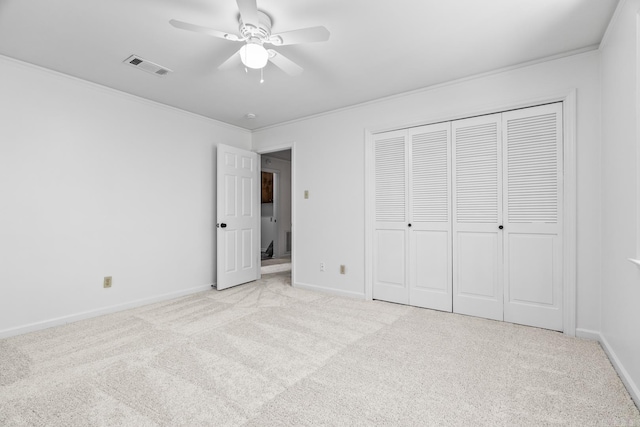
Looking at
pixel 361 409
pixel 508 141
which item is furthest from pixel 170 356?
pixel 508 141

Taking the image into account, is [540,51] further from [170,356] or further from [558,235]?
[170,356]

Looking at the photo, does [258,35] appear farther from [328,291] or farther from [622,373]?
[622,373]

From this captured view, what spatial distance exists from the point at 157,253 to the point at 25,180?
1420 mm

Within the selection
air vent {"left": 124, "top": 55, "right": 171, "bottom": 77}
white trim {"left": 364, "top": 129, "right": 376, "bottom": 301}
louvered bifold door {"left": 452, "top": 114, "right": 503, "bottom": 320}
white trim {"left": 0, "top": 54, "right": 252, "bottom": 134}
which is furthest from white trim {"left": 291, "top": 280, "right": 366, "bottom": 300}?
air vent {"left": 124, "top": 55, "right": 171, "bottom": 77}

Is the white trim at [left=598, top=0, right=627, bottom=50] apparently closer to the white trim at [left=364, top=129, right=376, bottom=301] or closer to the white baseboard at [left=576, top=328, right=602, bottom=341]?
the white trim at [left=364, top=129, right=376, bottom=301]

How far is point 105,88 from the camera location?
3229 millimetres

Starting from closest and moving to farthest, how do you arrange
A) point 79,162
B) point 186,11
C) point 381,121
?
1. point 186,11
2. point 79,162
3. point 381,121

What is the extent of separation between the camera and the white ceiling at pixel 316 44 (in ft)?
6.63

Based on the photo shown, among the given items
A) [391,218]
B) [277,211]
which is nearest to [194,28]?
[391,218]

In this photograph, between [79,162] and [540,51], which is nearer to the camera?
[540,51]

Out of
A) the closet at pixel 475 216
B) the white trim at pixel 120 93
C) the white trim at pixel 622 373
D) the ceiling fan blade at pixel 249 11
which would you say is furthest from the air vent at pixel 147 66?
the white trim at pixel 622 373

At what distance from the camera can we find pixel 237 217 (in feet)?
14.6

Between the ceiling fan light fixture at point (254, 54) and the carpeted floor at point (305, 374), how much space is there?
2.12m

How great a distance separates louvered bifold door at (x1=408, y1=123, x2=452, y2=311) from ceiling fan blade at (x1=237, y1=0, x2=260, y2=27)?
7.06ft
